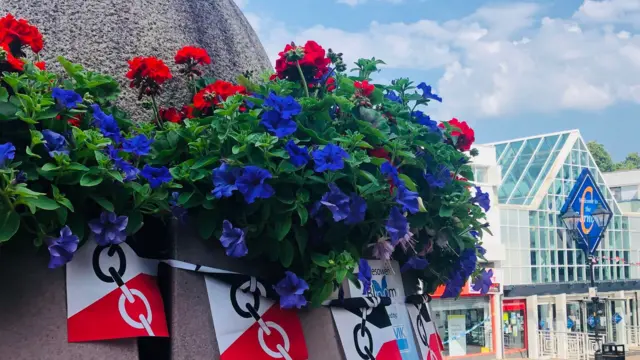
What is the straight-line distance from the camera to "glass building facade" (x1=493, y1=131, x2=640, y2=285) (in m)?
31.0

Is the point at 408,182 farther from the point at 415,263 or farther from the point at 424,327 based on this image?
the point at 424,327

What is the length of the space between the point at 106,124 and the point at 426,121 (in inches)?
48.3

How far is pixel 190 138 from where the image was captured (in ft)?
7.07

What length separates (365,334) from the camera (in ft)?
8.04

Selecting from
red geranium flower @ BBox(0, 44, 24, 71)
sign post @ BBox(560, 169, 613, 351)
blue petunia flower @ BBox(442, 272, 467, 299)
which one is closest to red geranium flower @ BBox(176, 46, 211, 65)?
red geranium flower @ BBox(0, 44, 24, 71)

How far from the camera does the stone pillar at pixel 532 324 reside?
3130cm

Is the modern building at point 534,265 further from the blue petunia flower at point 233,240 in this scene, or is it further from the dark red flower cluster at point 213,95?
the blue petunia flower at point 233,240

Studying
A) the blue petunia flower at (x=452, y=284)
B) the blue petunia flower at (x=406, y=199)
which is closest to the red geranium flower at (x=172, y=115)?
the blue petunia flower at (x=406, y=199)

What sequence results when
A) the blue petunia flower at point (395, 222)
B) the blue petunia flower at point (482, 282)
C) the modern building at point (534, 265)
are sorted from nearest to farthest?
the blue petunia flower at point (395, 222) < the blue petunia flower at point (482, 282) < the modern building at point (534, 265)

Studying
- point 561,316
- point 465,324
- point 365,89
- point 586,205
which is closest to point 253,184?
point 365,89

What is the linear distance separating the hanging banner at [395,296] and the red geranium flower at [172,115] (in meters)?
0.81

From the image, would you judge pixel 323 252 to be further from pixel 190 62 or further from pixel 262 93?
pixel 190 62

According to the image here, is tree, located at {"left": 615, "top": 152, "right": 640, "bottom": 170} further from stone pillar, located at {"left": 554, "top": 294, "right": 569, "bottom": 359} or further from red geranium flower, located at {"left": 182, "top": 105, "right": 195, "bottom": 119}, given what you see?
red geranium flower, located at {"left": 182, "top": 105, "right": 195, "bottom": 119}

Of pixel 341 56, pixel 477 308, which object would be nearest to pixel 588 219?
Answer: pixel 477 308
